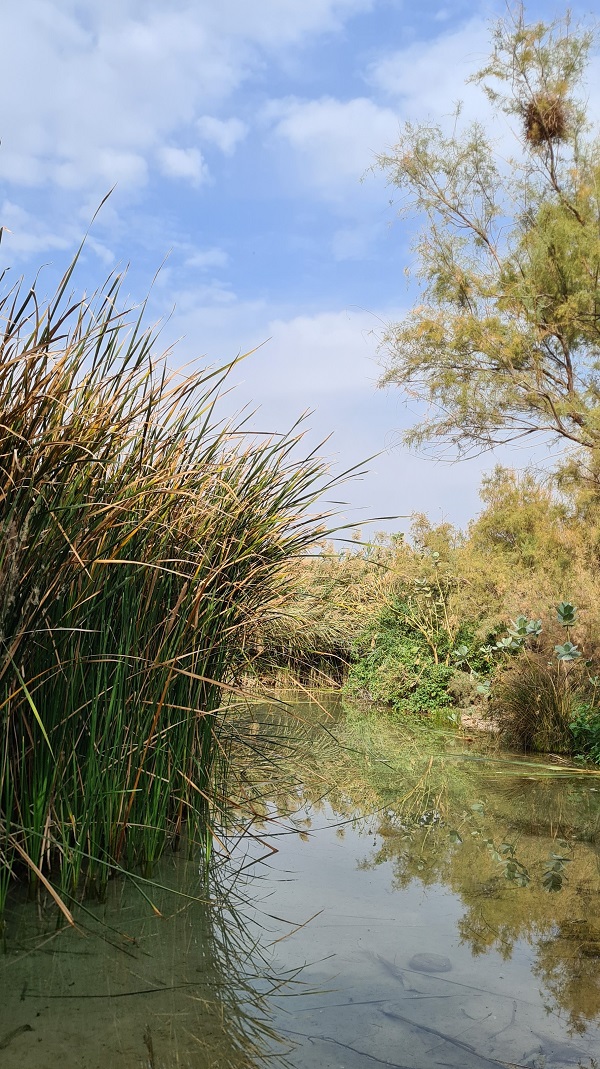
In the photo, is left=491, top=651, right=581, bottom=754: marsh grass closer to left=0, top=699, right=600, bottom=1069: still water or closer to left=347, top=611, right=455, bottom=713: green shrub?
left=347, top=611, right=455, bottom=713: green shrub

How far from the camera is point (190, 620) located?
329 centimetres

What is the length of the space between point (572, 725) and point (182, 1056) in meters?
5.56

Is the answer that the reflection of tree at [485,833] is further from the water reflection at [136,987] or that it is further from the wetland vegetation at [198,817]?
the water reflection at [136,987]

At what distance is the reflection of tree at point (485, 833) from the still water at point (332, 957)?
0.6 inches

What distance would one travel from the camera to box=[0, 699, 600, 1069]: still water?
2.22 metres

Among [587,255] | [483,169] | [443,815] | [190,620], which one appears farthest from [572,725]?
[483,169]

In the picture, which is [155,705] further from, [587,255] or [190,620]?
[587,255]

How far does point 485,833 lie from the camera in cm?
443

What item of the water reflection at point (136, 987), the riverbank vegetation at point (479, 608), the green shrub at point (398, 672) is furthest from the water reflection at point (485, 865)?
the green shrub at point (398, 672)

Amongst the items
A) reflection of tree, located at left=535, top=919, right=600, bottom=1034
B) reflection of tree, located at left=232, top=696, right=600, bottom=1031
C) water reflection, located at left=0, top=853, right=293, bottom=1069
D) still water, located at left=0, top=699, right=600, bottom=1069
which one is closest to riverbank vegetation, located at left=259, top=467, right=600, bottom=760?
reflection of tree, located at left=232, top=696, right=600, bottom=1031

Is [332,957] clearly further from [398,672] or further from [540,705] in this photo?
[398,672]

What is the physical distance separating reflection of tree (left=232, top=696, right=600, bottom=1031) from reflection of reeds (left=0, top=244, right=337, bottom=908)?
1059mm

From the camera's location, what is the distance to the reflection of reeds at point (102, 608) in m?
2.68

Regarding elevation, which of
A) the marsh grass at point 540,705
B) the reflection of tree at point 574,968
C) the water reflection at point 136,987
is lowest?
the water reflection at point 136,987
